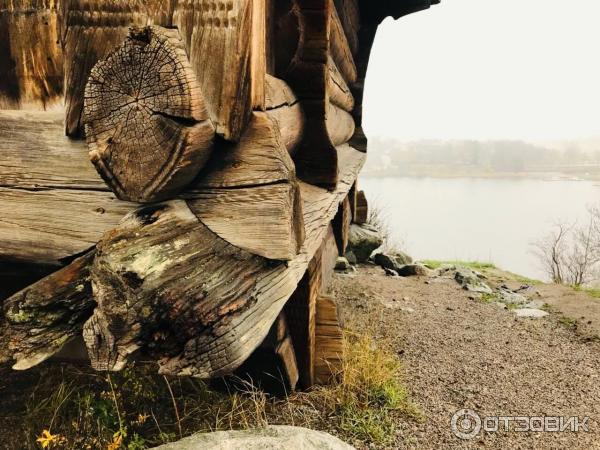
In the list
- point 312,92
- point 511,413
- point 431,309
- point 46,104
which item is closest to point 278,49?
point 312,92

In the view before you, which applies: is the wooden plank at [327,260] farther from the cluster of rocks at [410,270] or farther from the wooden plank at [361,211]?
the wooden plank at [361,211]

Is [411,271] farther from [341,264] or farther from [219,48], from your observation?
[219,48]

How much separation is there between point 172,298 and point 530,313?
537 cm

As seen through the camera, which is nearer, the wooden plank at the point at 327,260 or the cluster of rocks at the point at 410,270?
the wooden plank at the point at 327,260

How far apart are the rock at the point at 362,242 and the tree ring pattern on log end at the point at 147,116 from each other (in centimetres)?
634

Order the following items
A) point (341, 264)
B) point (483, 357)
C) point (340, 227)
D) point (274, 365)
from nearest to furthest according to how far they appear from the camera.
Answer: point (274, 365) < point (483, 357) < point (340, 227) < point (341, 264)

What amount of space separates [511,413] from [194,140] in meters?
2.83

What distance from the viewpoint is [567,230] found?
12391 millimetres

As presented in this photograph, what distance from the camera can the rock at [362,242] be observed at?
7570 mm

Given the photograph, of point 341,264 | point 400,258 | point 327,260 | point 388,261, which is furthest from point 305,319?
point 400,258

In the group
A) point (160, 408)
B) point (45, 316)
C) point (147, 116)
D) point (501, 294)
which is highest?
point (147, 116)

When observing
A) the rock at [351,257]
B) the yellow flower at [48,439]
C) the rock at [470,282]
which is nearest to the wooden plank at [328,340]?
the yellow flower at [48,439]

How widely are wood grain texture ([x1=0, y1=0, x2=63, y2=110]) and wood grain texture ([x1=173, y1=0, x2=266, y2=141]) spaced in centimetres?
67

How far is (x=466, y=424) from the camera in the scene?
9.47ft
